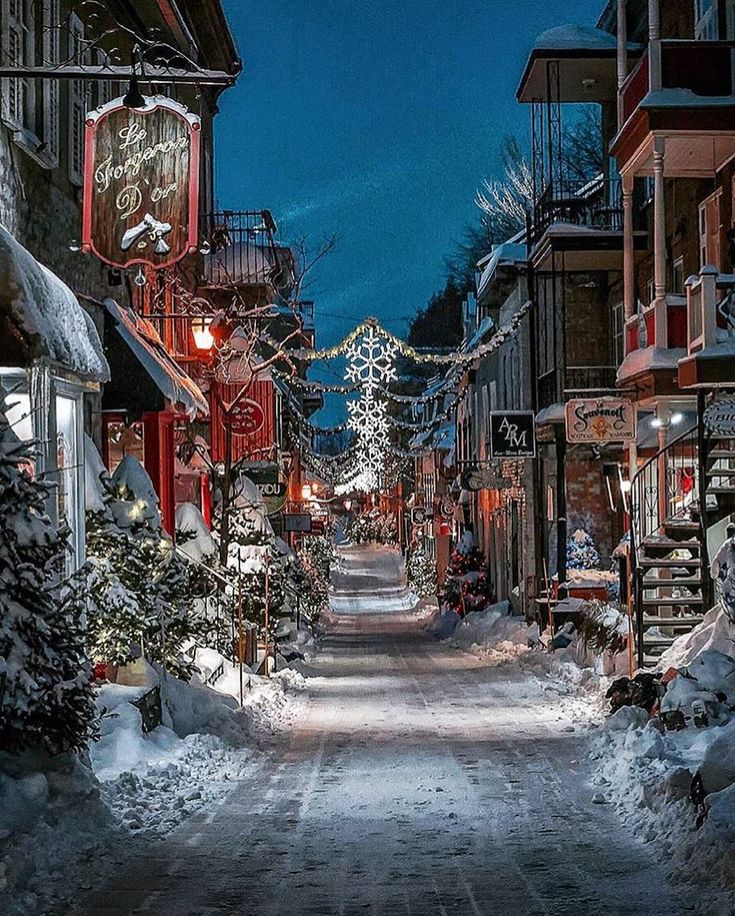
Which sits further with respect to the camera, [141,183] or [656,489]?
[656,489]

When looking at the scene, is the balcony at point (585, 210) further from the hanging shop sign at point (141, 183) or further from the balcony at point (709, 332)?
the hanging shop sign at point (141, 183)

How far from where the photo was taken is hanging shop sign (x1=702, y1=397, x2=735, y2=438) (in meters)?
18.5

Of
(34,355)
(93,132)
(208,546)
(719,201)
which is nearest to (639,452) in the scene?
(719,201)

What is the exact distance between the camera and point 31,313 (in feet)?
37.9

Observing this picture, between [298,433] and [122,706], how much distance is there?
46.0 meters

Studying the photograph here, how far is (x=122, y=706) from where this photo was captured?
42.8 ft

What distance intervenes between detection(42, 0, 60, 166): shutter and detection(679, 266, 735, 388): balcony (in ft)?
28.6

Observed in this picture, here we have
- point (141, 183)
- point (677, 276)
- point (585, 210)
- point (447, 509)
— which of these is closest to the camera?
point (141, 183)

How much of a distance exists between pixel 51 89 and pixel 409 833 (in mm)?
9995

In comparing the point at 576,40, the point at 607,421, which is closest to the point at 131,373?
the point at 607,421

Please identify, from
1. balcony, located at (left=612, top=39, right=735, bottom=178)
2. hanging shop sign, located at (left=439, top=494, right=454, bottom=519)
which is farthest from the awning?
hanging shop sign, located at (left=439, top=494, right=454, bottom=519)

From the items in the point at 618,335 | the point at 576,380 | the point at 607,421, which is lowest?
the point at 607,421

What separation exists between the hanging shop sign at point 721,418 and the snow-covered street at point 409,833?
4.12m

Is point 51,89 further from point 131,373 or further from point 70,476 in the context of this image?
point 70,476
